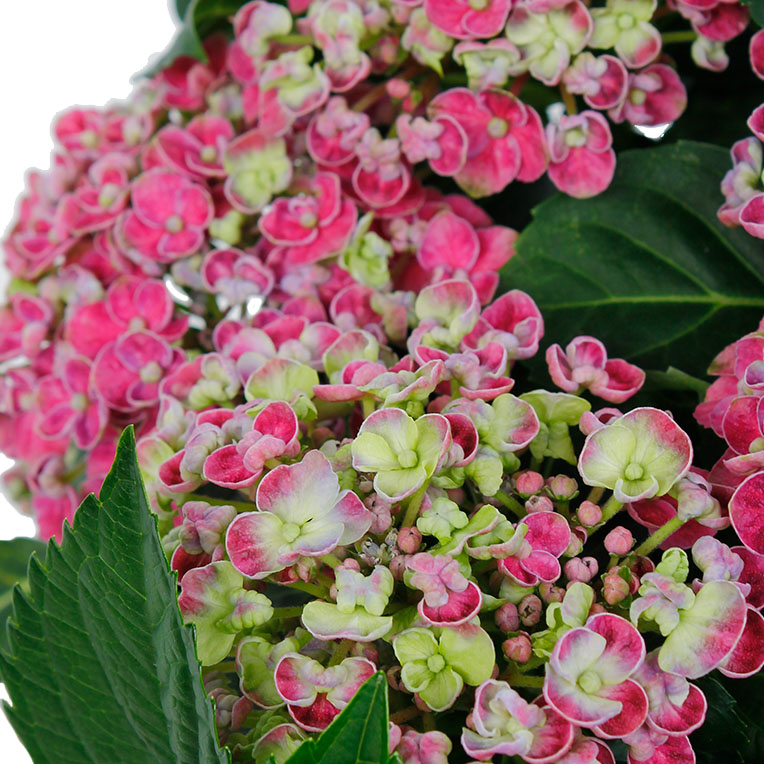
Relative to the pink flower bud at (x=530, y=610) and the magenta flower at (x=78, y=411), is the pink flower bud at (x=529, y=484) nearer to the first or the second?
the pink flower bud at (x=530, y=610)

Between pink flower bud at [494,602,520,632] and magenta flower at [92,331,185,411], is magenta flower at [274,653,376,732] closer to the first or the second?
pink flower bud at [494,602,520,632]

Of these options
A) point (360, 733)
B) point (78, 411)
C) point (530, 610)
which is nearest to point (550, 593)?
point (530, 610)

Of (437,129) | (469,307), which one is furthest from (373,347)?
(437,129)

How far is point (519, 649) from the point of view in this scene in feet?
1.32

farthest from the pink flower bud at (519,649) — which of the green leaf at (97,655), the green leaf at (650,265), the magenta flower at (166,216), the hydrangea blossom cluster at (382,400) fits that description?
the magenta flower at (166,216)

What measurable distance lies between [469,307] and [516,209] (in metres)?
0.25

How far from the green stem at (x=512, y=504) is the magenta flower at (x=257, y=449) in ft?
0.31

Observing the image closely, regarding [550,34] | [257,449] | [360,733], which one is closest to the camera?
[360,733]

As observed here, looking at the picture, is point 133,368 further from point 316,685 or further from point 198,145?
point 316,685

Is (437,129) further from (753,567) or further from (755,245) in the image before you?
(753,567)

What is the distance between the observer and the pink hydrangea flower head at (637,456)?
43cm

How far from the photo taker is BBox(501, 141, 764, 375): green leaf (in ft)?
2.10

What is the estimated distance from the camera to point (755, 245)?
64 cm

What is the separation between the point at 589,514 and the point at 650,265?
0.27 meters
